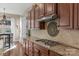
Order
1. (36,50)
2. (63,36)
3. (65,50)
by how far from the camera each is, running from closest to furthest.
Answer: (65,50)
(36,50)
(63,36)

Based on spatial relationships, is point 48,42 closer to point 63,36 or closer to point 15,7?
point 63,36

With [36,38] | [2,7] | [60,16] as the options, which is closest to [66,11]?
[60,16]

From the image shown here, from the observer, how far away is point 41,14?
1.88 metres

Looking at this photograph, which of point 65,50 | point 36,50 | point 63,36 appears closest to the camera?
point 65,50

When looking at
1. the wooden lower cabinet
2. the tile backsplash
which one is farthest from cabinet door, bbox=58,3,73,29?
the wooden lower cabinet

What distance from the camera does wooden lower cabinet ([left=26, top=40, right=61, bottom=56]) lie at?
169cm

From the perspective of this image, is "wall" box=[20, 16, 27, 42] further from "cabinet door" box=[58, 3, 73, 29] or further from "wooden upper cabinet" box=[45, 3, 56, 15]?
"cabinet door" box=[58, 3, 73, 29]

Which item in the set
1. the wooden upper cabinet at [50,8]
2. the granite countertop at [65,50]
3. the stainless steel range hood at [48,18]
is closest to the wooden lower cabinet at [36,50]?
the granite countertop at [65,50]

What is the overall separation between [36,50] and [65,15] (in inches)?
24.0

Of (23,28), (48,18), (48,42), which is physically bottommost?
(48,42)

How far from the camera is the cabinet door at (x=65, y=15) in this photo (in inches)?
63.3

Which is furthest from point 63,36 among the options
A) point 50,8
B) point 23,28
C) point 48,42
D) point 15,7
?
point 15,7

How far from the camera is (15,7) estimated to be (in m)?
1.72

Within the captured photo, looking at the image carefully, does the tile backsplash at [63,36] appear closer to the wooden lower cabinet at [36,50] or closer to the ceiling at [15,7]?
the wooden lower cabinet at [36,50]
